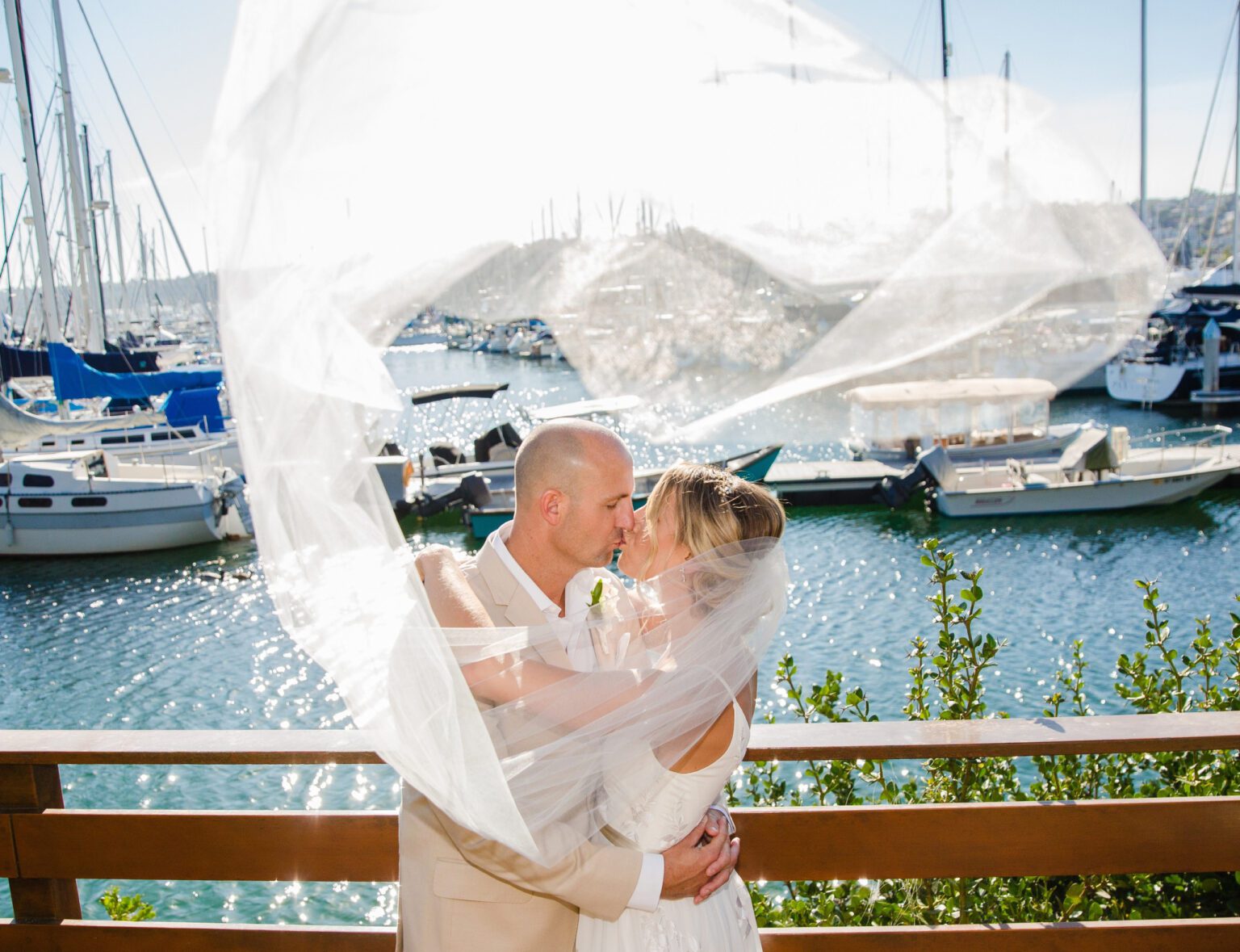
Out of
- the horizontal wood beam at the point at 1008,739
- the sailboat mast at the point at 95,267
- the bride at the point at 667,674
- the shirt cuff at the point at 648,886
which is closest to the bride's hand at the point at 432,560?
the bride at the point at 667,674

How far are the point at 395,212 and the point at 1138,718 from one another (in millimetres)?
1979

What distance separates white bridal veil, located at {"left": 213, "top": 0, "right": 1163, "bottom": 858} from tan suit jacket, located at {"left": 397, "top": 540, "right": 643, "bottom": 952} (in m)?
0.11

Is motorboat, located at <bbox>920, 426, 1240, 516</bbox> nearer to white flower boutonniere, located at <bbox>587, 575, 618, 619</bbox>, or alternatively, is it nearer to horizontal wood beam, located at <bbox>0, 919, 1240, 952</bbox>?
horizontal wood beam, located at <bbox>0, 919, 1240, 952</bbox>

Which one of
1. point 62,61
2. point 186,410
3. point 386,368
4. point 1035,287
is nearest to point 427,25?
point 386,368

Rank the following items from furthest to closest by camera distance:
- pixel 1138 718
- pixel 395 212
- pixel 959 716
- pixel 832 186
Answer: pixel 959 716 → pixel 1138 718 → pixel 832 186 → pixel 395 212

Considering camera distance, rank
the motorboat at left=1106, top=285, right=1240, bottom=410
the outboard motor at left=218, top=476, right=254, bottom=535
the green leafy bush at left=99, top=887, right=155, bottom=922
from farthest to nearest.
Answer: the motorboat at left=1106, top=285, right=1240, bottom=410
the outboard motor at left=218, top=476, right=254, bottom=535
the green leafy bush at left=99, top=887, right=155, bottom=922

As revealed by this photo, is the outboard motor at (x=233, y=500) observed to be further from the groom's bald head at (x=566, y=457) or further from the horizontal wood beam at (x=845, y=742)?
the groom's bald head at (x=566, y=457)

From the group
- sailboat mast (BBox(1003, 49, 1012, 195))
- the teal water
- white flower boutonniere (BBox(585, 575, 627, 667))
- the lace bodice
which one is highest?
sailboat mast (BBox(1003, 49, 1012, 195))

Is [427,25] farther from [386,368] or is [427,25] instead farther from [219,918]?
[219,918]

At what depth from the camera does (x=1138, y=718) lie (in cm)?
241

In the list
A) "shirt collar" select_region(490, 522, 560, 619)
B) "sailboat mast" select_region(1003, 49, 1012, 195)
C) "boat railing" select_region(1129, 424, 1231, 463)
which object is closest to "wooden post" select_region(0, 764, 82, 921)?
"shirt collar" select_region(490, 522, 560, 619)

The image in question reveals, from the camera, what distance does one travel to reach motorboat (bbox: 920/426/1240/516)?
21.3 metres

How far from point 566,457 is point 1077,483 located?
21493 mm

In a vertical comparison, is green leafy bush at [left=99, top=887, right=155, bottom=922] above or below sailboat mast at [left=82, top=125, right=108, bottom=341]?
below
